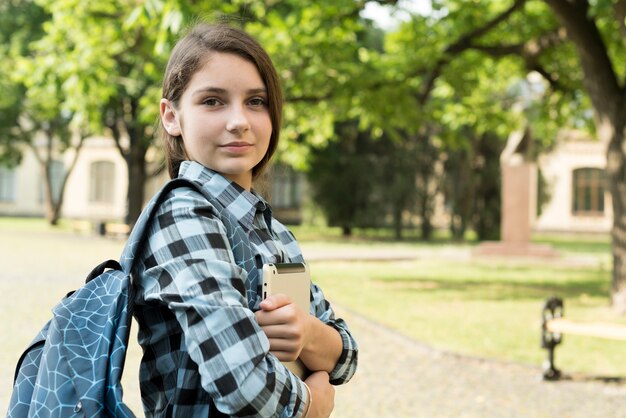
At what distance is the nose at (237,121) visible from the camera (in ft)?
A: 5.74

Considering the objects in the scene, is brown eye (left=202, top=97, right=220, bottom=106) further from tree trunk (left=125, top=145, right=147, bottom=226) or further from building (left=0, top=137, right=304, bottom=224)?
building (left=0, top=137, right=304, bottom=224)

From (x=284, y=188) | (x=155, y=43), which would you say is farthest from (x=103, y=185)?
(x=155, y=43)

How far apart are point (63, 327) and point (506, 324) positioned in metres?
9.43

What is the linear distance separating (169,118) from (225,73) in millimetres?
187

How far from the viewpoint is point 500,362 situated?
7.67 m

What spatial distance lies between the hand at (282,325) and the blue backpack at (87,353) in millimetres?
245

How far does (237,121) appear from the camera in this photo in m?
1.75

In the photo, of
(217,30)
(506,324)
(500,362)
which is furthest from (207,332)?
(506,324)

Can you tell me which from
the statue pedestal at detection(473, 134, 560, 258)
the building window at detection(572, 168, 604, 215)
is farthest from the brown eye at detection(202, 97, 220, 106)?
the building window at detection(572, 168, 604, 215)

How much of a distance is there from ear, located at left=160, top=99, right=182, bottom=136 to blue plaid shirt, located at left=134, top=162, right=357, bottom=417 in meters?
0.15

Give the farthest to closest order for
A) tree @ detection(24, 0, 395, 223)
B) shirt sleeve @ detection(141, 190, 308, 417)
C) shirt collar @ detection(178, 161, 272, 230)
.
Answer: tree @ detection(24, 0, 395, 223) → shirt collar @ detection(178, 161, 272, 230) → shirt sleeve @ detection(141, 190, 308, 417)

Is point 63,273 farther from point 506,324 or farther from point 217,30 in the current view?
point 217,30

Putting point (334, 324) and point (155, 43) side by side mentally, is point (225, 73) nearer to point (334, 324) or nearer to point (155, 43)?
point (334, 324)

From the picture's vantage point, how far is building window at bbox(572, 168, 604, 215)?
151 feet
